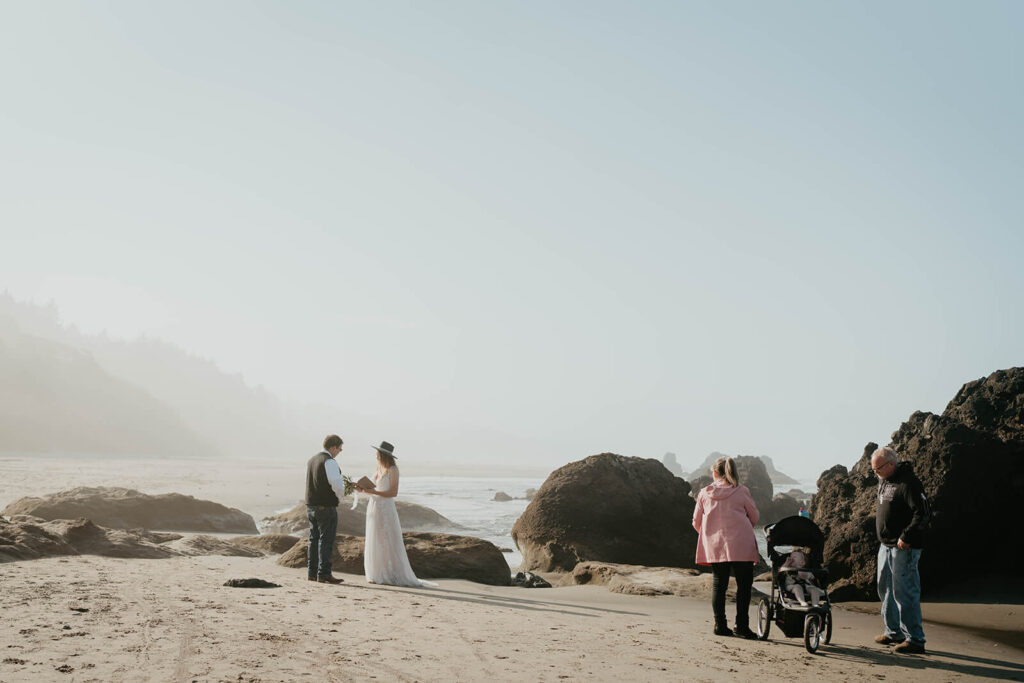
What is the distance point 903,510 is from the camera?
27.0 feet

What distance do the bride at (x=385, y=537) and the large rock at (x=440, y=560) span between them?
105 centimetres

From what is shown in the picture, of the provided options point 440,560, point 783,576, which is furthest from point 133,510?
point 783,576

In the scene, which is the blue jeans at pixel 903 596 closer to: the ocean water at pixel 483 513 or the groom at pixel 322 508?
the groom at pixel 322 508

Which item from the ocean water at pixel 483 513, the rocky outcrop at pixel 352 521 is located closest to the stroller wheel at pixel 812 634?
the ocean water at pixel 483 513

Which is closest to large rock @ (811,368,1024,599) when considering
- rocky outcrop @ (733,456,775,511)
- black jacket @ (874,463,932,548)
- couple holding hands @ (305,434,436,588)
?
black jacket @ (874,463,932,548)

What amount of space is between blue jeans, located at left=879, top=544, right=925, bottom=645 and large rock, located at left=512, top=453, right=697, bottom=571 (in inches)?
325

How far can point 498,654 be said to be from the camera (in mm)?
7070

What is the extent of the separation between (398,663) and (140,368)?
197 metres

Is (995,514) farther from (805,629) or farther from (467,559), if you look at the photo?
(467,559)

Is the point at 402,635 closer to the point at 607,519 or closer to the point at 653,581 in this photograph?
the point at 653,581

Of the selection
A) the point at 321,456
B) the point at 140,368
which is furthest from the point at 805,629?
the point at 140,368

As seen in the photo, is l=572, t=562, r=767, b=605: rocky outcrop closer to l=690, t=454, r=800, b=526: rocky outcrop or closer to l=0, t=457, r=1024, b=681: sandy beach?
l=0, t=457, r=1024, b=681: sandy beach

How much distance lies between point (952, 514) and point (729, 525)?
21.2ft

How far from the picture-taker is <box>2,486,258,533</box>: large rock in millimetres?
18906
